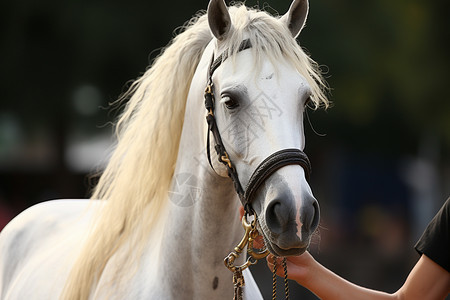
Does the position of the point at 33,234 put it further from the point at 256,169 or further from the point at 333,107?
the point at 333,107

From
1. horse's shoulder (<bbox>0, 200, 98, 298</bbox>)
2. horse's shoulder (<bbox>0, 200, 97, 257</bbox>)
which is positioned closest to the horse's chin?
horse's shoulder (<bbox>0, 200, 98, 298</bbox>)

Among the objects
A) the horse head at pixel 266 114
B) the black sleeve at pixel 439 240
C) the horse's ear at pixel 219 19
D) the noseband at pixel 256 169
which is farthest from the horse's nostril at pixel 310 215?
the horse's ear at pixel 219 19

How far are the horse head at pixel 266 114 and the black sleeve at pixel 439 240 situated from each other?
634 millimetres

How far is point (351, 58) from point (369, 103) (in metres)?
1.43

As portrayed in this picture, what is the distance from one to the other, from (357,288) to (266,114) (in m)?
0.95

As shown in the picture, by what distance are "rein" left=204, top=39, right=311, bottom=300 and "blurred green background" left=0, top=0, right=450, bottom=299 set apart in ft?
19.1

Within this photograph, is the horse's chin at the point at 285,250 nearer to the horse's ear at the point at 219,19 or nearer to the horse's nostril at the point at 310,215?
the horse's nostril at the point at 310,215

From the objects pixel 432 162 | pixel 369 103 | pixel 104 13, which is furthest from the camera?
pixel 432 162

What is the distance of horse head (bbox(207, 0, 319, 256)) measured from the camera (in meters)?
2.55

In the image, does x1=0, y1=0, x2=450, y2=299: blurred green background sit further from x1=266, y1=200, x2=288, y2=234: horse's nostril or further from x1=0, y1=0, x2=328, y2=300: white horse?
x1=266, y1=200, x2=288, y2=234: horse's nostril

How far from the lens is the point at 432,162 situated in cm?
1608

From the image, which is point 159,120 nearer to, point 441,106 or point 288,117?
point 288,117

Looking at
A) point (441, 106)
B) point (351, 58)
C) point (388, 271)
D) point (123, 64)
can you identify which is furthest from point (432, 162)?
point (123, 64)

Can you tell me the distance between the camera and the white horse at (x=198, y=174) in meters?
2.66
